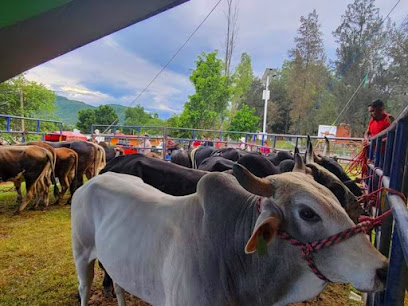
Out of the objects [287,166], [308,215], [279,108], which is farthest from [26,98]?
[308,215]

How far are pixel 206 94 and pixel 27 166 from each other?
1394 cm

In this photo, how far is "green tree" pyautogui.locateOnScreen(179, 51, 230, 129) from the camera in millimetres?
18547

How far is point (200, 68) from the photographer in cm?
1867

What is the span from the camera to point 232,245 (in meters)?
1.48

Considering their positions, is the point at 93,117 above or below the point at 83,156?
above

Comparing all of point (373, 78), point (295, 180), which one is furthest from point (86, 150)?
point (373, 78)

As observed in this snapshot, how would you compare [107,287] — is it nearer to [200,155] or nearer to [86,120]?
[200,155]

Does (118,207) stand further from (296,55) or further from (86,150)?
(296,55)

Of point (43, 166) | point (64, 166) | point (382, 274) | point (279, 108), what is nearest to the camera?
point (382, 274)

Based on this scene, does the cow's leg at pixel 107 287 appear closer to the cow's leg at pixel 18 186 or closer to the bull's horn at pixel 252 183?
the bull's horn at pixel 252 183

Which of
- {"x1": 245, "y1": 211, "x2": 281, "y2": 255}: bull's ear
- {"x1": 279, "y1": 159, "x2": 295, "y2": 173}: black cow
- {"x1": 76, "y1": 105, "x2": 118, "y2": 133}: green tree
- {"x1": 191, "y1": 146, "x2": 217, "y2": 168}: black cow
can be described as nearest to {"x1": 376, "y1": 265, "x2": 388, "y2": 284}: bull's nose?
{"x1": 245, "y1": 211, "x2": 281, "y2": 255}: bull's ear

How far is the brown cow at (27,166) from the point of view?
6.05 m

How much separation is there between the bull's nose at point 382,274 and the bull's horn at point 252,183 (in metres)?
0.53

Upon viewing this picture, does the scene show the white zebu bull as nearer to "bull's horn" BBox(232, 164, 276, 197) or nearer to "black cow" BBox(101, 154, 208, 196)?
"bull's horn" BBox(232, 164, 276, 197)
